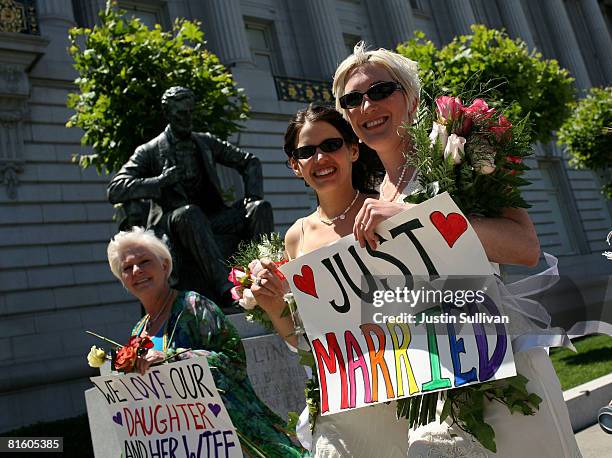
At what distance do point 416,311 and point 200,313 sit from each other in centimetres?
163

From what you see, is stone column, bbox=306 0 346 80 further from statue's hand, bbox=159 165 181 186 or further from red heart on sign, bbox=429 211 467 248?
red heart on sign, bbox=429 211 467 248

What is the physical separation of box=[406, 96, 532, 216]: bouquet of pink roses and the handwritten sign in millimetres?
1606

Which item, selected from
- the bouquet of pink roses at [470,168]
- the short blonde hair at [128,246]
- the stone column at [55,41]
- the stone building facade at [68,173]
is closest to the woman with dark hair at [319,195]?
the bouquet of pink roses at [470,168]

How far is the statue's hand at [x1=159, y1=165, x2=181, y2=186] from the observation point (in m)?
6.78

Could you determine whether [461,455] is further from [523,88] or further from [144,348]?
[523,88]

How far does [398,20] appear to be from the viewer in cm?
2606

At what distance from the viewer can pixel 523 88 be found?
16766mm

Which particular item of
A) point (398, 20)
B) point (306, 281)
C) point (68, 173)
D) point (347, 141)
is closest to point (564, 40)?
point (398, 20)

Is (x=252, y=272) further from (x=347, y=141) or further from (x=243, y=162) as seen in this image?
(x=243, y=162)

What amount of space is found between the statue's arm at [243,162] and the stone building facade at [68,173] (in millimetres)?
1851

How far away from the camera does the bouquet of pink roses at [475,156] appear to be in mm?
2105

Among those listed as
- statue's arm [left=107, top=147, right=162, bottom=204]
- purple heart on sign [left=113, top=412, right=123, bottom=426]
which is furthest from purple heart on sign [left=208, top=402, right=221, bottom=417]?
statue's arm [left=107, top=147, right=162, bottom=204]

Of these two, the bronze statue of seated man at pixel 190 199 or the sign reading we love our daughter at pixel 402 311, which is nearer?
the sign reading we love our daughter at pixel 402 311

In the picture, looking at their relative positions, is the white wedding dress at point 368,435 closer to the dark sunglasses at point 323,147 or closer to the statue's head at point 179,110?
the dark sunglasses at point 323,147
